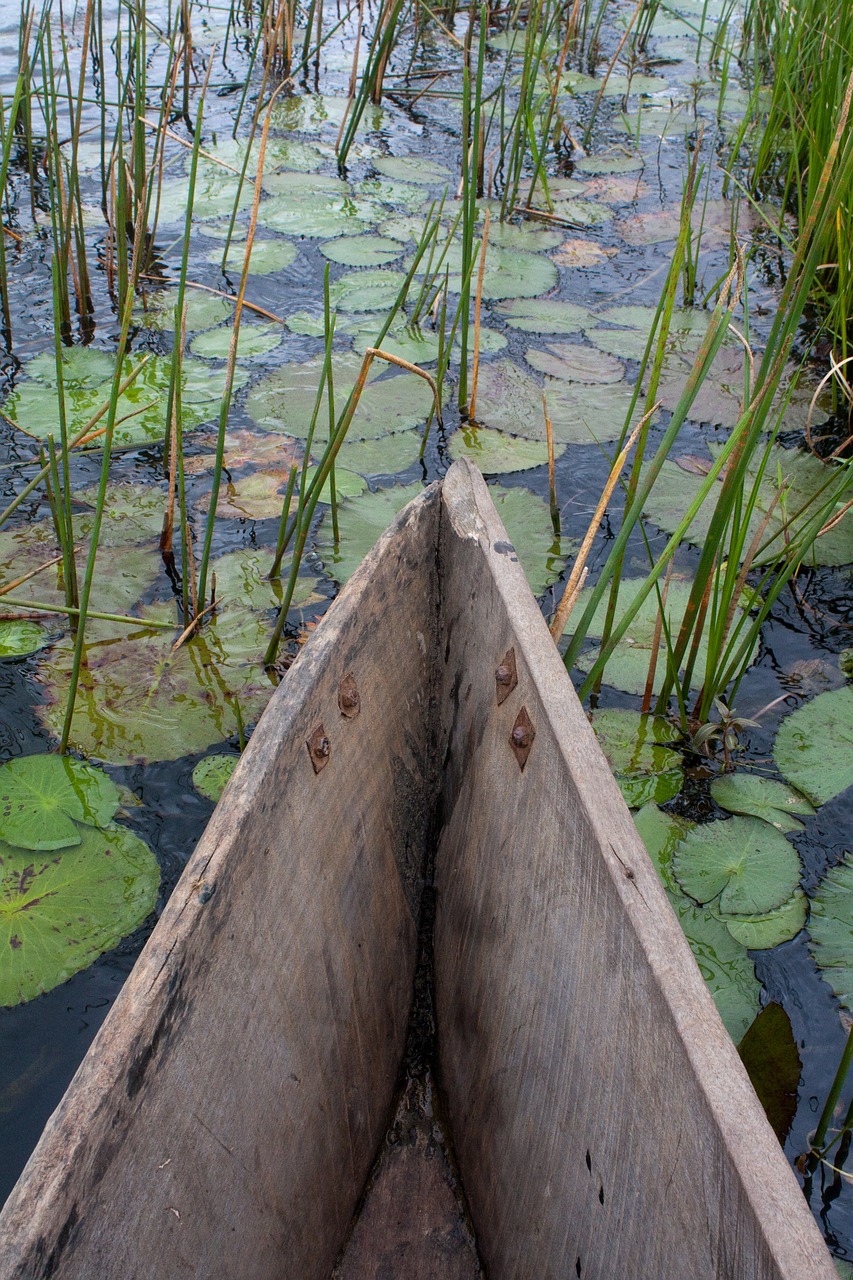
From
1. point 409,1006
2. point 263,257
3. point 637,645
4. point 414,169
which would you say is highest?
point 414,169

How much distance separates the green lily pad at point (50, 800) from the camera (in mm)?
1115

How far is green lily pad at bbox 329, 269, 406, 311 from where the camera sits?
7.52ft

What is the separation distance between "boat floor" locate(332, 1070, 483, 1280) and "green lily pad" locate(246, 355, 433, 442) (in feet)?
3.93

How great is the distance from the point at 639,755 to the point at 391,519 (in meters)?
0.62

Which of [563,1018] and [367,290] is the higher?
[367,290]

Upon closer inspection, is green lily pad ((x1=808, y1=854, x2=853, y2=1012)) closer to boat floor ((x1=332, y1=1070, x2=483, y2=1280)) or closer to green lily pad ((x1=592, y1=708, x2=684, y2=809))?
green lily pad ((x1=592, y1=708, x2=684, y2=809))

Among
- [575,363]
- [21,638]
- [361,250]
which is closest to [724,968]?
[21,638]

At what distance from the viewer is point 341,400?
1.93 metres

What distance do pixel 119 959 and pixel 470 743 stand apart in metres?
0.47

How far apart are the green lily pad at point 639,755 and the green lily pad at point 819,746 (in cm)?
15

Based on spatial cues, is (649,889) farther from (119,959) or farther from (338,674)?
(119,959)

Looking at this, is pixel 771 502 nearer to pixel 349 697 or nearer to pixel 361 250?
pixel 349 697

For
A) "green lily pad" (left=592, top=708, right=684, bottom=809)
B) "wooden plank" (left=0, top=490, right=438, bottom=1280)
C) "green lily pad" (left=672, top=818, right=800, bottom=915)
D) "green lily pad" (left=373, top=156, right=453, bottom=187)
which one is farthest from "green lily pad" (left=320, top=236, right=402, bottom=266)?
"green lily pad" (left=672, top=818, right=800, bottom=915)

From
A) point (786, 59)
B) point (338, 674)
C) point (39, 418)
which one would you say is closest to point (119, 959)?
point (338, 674)
